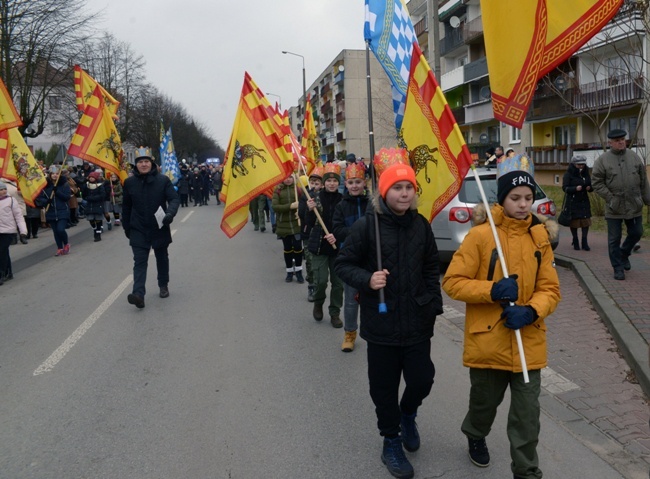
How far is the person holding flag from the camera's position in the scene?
11.4ft

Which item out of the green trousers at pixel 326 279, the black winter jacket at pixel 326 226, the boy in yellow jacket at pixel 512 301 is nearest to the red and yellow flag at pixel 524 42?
the boy in yellow jacket at pixel 512 301

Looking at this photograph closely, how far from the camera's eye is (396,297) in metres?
3.49

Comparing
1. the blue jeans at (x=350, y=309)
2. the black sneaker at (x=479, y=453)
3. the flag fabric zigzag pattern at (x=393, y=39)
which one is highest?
the flag fabric zigzag pattern at (x=393, y=39)

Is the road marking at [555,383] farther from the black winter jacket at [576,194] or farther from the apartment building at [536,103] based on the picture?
the apartment building at [536,103]

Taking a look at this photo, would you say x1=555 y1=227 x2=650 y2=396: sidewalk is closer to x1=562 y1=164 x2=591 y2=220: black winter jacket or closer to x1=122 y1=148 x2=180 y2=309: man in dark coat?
x1=562 y1=164 x2=591 y2=220: black winter jacket

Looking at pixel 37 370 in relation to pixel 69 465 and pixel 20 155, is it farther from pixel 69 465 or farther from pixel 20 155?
pixel 20 155

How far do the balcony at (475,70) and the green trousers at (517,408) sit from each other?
36.5 m

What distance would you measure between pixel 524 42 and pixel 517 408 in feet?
A: 6.52

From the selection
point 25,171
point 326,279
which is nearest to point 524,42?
point 326,279

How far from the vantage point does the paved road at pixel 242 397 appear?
3.69 metres

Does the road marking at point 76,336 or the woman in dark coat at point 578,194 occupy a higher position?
the woman in dark coat at point 578,194

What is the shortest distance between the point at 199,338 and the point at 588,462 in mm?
4054

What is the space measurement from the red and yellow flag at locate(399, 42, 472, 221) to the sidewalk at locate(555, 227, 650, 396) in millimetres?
2056

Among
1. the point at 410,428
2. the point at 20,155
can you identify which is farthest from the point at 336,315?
the point at 20,155
